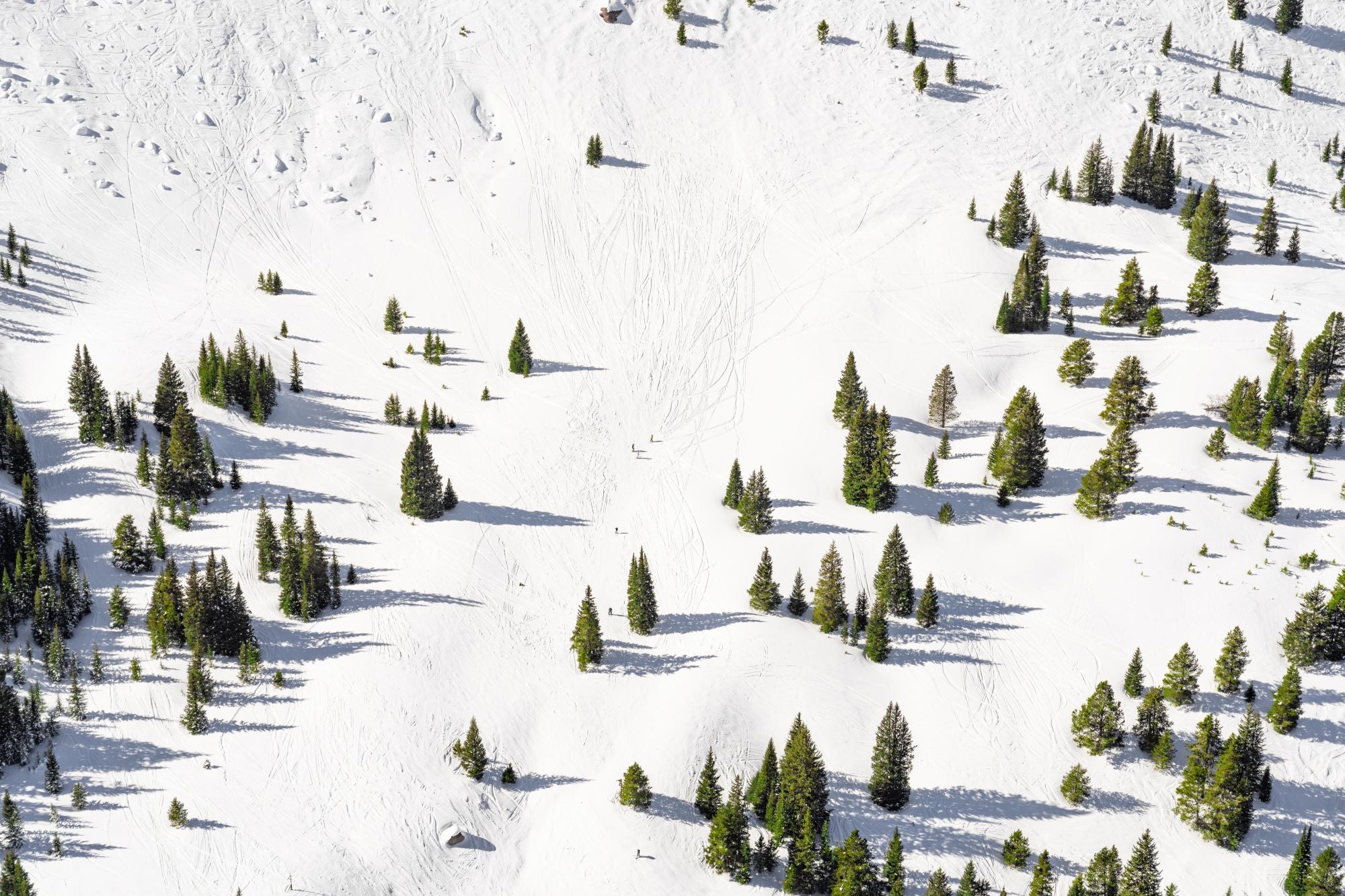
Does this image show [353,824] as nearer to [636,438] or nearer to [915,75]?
[636,438]

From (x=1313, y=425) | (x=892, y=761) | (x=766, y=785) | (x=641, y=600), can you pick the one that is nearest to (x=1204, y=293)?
(x=1313, y=425)

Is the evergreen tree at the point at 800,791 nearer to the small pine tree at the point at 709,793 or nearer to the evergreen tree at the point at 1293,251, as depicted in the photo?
the small pine tree at the point at 709,793

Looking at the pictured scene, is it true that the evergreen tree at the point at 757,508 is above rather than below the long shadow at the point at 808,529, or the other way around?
above

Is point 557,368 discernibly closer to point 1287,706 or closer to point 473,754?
point 473,754

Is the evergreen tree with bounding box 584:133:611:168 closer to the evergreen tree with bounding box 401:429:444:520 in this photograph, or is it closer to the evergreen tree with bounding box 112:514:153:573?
the evergreen tree with bounding box 401:429:444:520

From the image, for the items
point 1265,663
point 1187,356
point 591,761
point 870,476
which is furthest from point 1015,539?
point 591,761

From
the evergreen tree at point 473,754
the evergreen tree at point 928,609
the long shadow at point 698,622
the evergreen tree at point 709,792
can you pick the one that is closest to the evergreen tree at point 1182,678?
the evergreen tree at point 928,609
